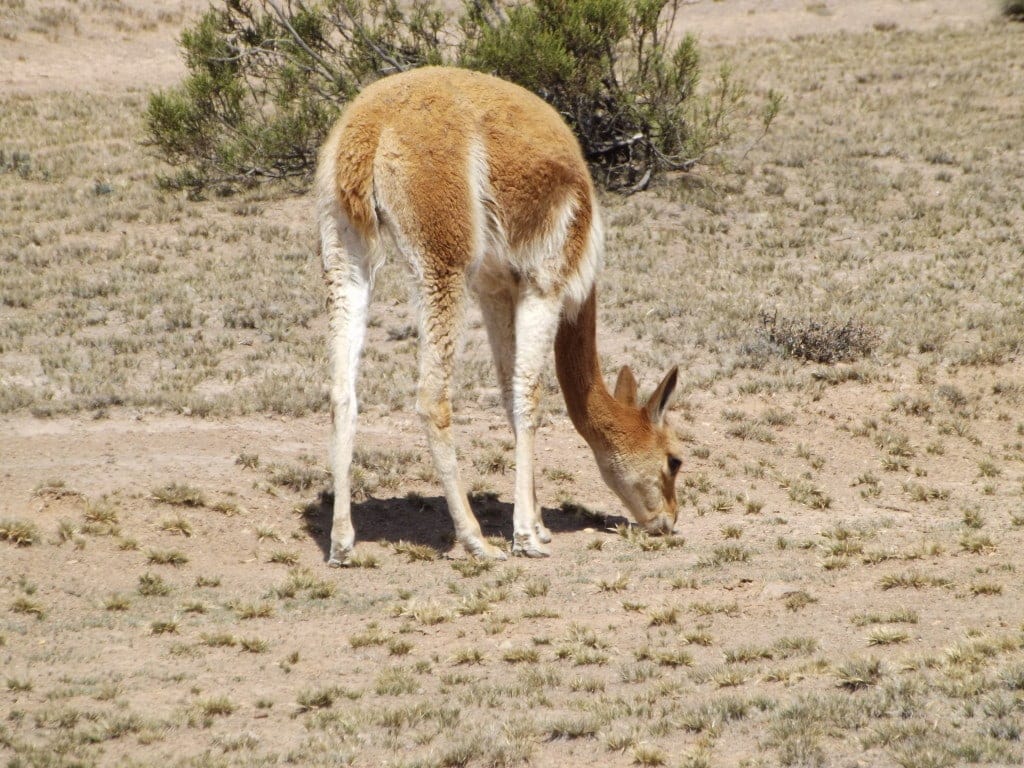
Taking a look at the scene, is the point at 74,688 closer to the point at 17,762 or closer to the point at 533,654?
the point at 17,762

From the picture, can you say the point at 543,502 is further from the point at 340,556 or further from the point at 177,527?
the point at 177,527

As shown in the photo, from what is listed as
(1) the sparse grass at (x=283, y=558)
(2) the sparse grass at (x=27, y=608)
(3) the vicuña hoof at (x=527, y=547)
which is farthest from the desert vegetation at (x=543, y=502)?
(3) the vicuña hoof at (x=527, y=547)

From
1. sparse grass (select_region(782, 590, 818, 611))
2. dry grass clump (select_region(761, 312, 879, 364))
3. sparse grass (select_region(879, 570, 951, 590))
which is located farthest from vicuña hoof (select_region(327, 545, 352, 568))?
dry grass clump (select_region(761, 312, 879, 364))

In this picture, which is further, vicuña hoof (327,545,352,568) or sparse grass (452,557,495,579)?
vicuña hoof (327,545,352,568)

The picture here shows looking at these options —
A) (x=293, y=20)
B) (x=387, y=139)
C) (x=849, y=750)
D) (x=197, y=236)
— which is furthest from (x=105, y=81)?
(x=849, y=750)

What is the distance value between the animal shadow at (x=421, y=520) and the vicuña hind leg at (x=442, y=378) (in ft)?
1.58

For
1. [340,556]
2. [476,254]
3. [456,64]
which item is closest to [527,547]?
[340,556]

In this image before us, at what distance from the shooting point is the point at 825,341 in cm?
1119

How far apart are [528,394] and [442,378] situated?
63cm

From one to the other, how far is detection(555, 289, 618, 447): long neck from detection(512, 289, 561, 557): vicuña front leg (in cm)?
24

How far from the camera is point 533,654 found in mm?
5449

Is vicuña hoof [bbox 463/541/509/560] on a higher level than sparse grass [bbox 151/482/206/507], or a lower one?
lower

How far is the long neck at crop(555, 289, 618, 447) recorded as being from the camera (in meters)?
7.50

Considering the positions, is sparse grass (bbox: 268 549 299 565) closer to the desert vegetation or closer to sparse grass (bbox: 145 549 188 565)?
the desert vegetation
